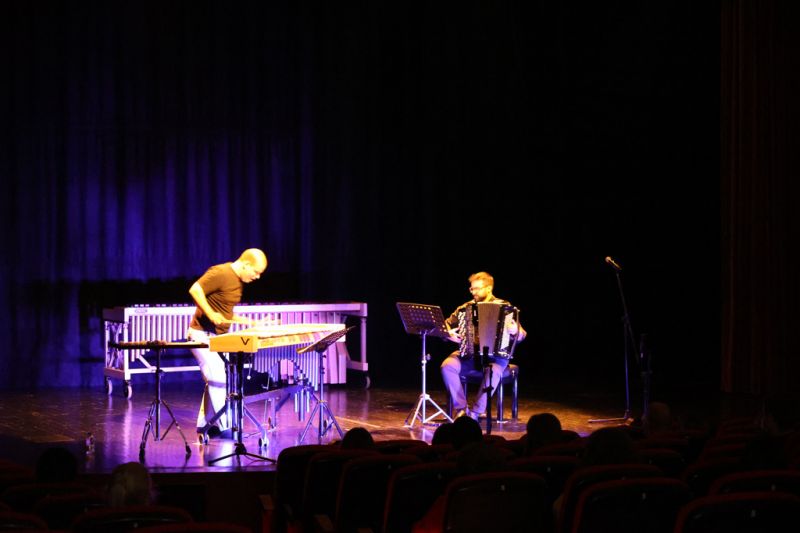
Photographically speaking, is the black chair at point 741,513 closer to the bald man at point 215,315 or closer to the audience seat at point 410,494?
the audience seat at point 410,494

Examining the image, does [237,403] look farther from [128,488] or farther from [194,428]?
[128,488]

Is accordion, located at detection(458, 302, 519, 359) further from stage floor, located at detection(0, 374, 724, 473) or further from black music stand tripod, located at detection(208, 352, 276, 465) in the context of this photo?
black music stand tripod, located at detection(208, 352, 276, 465)

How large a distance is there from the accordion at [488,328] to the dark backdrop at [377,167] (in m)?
4.09

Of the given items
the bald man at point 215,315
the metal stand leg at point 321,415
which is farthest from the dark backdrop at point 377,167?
the bald man at point 215,315

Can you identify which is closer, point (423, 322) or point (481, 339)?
point (423, 322)

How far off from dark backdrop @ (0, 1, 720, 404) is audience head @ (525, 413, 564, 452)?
333 inches

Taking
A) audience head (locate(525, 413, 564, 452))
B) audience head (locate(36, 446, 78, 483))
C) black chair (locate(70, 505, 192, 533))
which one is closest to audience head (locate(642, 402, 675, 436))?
audience head (locate(525, 413, 564, 452))

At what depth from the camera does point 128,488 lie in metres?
4.06

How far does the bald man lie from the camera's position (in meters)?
9.39

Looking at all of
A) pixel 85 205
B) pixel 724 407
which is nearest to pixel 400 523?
pixel 724 407

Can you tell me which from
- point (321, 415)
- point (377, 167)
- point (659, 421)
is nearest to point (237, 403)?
point (321, 415)

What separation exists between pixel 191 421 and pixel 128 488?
6.88m

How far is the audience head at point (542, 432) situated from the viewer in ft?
19.5

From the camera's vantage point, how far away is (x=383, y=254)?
15.8m
